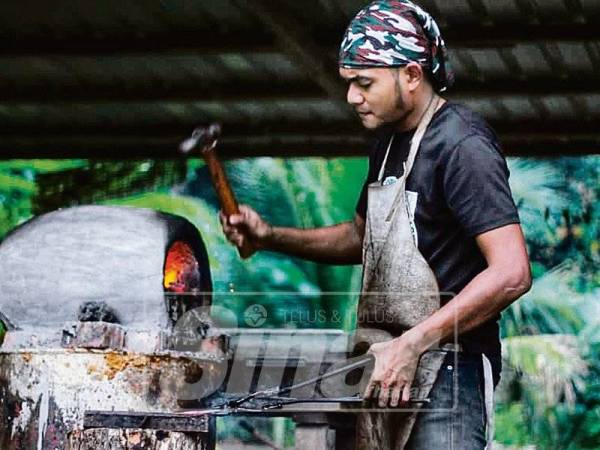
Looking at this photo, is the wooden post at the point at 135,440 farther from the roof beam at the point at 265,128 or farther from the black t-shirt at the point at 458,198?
the roof beam at the point at 265,128

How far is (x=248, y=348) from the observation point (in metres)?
5.62

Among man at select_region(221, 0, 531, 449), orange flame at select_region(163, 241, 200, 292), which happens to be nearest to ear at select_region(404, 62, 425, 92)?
man at select_region(221, 0, 531, 449)

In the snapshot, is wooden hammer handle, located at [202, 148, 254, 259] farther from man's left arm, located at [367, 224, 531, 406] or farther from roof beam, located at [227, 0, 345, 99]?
roof beam, located at [227, 0, 345, 99]

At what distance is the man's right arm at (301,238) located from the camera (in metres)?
3.29

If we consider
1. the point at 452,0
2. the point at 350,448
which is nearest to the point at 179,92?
the point at 452,0

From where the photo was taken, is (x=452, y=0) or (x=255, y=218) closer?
(x=255, y=218)

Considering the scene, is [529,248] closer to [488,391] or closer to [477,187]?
[488,391]

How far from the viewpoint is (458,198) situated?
2877 mm

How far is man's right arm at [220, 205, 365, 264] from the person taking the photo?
3287mm

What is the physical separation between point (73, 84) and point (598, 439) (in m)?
3.62

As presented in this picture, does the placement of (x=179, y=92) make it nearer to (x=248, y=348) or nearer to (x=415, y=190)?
(x=248, y=348)

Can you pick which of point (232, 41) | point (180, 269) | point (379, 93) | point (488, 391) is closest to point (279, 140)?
point (232, 41)

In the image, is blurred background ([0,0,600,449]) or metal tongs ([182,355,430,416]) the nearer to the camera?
metal tongs ([182,355,430,416])

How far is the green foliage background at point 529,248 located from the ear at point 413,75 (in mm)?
4404
